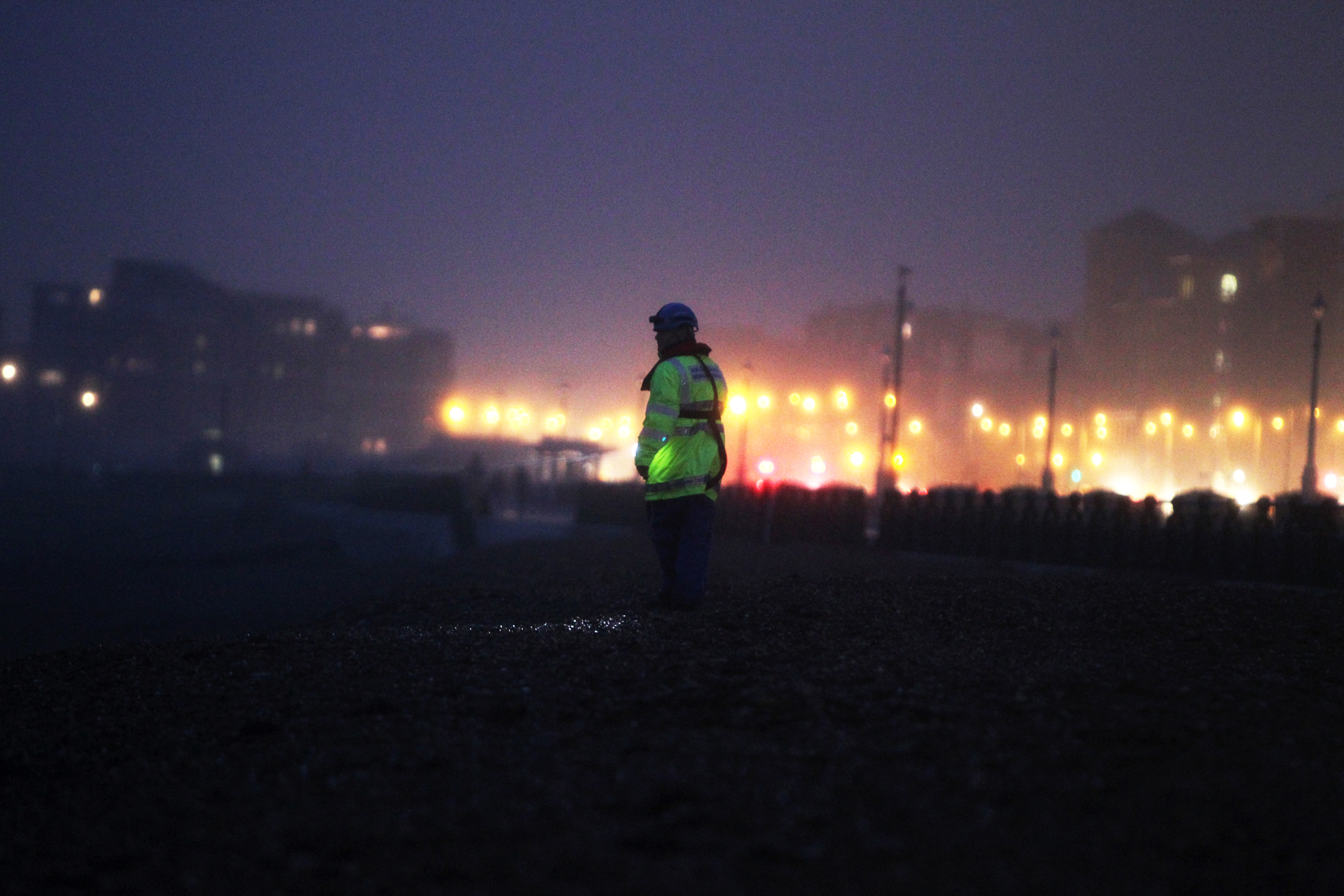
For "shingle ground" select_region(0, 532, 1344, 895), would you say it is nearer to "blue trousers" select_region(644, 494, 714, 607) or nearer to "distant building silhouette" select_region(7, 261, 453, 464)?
"blue trousers" select_region(644, 494, 714, 607)

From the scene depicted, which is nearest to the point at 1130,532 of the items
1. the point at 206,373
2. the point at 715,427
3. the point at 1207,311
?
the point at 715,427

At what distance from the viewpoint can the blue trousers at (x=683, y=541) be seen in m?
8.13

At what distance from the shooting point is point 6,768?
515cm

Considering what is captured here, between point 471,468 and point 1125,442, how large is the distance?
2585 inches

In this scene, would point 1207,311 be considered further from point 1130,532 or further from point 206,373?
point 206,373

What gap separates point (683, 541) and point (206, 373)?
10523cm

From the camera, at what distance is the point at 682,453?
8.09 metres

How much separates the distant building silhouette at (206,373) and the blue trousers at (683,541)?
89.1 meters

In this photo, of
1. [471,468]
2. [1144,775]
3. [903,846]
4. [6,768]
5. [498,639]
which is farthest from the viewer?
[471,468]

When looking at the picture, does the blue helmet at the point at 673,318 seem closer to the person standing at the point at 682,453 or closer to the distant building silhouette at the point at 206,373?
the person standing at the point at 682,453

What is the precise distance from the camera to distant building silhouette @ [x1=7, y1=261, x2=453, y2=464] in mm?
96875

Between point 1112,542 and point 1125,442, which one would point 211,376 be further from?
point 1112,542

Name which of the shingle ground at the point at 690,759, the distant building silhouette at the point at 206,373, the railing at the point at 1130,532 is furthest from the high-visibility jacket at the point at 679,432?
the distant building silhouette at the point at 206,373

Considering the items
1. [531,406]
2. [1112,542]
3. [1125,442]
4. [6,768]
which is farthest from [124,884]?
[531,406]
